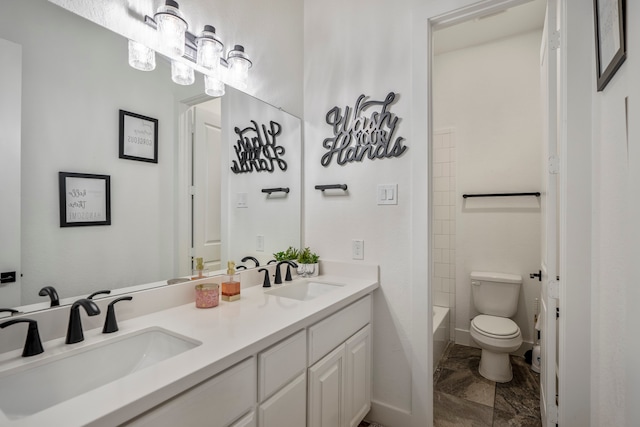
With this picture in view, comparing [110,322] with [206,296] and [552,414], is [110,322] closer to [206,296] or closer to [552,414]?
[206,296]

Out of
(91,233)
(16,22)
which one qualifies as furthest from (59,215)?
(16,22)

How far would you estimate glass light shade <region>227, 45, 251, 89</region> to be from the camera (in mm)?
1652

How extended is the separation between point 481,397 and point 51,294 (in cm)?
256

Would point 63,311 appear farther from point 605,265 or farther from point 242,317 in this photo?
point 605,265

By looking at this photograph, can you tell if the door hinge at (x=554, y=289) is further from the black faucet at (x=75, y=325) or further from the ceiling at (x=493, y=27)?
the ceiling at (x=493, y=27)

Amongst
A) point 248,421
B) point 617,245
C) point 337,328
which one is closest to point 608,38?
point 617,245

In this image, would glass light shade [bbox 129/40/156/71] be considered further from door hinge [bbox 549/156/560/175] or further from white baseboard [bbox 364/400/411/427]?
white baseboard [bbox 364/400/411/427]

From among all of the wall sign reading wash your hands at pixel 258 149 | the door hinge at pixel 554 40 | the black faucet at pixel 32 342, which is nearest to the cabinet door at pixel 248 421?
the black faucet at pixel 32 342

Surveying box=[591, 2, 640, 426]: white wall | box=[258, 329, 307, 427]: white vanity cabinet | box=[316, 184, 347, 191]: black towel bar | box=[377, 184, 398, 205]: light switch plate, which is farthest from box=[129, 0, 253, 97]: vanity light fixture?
box=[591, 2, 640, 426]: white wall

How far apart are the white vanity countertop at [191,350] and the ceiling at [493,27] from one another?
2.55 meters

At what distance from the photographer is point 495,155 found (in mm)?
2914

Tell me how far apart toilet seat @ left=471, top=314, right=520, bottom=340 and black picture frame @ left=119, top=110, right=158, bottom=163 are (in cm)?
257

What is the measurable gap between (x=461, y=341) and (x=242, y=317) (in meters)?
2.68

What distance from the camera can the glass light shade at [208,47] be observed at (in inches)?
58.0
